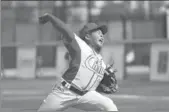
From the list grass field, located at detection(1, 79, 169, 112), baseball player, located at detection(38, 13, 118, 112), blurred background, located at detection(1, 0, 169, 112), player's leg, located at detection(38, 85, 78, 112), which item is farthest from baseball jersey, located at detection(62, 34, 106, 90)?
blurred background, located at detection(1, 0, 169, 112)

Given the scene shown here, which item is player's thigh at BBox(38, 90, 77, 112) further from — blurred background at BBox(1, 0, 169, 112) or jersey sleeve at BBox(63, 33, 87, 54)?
blurred background at BBox(1, 0, 169, 112)

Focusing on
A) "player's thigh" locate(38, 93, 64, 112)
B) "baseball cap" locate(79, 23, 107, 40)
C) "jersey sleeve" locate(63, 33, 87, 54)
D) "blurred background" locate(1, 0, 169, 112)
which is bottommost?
"blurred background" locate(1, 0, 169, 112)

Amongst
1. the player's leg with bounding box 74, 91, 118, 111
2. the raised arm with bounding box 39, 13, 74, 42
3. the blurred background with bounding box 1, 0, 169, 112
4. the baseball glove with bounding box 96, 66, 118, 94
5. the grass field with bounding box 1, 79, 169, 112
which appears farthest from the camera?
the blurred background with bounding box 1, 0, 169, 112

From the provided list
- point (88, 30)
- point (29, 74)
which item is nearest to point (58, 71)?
point (29, 74)

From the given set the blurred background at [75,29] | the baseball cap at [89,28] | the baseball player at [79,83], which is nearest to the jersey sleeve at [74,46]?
the baseball player at [79,83]

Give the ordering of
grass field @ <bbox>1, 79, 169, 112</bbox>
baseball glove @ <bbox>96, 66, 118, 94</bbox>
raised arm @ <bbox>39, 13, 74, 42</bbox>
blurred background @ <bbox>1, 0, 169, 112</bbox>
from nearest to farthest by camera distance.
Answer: raised arm @ <bbox>39, 13, 74, 42</bbox>
baseball glove @ <bbox>96, 66, 118, 94</bbox>
grass field @ <bbox>1, 79, 169, 112</bbox>
blurred background @ <bbox>1, 0, 169, 112</bbox>

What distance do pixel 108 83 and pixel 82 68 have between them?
31 centimetres

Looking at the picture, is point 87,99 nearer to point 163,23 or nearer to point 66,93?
point 66,93

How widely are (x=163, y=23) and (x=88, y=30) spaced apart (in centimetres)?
1978

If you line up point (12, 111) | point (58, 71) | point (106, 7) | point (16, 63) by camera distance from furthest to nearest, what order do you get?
point (106, 7)
point (16, 63)
point (58, 71)
point (12, 111)

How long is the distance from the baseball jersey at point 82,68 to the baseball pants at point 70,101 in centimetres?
9

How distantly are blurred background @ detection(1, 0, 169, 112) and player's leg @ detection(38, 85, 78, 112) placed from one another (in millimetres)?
15772

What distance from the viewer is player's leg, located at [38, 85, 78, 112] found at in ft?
14.9

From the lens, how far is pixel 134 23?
24953mm
